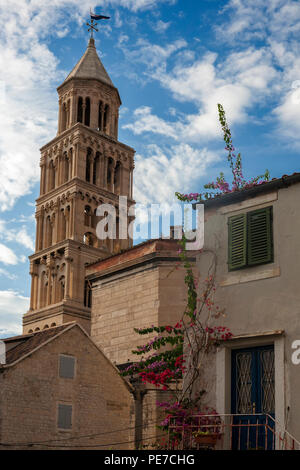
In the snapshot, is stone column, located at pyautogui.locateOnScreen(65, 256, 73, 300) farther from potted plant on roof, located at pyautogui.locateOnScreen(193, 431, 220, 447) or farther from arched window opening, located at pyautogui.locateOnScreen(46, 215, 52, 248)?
potted plant on roof, located at pyautogui.locateOnScreen(193, 431, 220, 447)

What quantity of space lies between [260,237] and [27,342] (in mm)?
11975

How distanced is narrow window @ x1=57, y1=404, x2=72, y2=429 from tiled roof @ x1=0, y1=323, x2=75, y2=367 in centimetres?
205

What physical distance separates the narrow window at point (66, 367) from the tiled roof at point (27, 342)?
81 centimetres

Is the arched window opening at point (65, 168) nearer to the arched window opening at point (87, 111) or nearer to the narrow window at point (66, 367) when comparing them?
the arched window opening at point (87, 111)

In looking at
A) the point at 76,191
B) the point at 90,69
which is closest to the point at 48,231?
the point at 76,191

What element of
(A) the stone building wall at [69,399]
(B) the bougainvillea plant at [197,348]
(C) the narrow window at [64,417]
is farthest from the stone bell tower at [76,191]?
(B) the bougainvillea plant at [197,348]

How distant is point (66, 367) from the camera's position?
2312cm

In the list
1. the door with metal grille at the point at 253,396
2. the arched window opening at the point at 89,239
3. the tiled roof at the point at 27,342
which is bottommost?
the door with metal grille at the point at 253,396

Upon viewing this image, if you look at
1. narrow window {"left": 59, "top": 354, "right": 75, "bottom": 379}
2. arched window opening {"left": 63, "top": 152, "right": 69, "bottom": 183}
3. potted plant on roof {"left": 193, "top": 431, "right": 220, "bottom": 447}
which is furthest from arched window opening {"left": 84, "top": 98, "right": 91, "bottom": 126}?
potted plant on roof {"left": 193, "top": 431, "right": 220, "bottom": 447}

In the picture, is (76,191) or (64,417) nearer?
(64,417)

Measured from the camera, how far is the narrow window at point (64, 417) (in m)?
22.5

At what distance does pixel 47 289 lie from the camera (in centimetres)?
5806

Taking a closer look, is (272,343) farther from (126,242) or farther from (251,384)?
(126,242)

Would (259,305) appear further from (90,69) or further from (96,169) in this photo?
(90,69)
